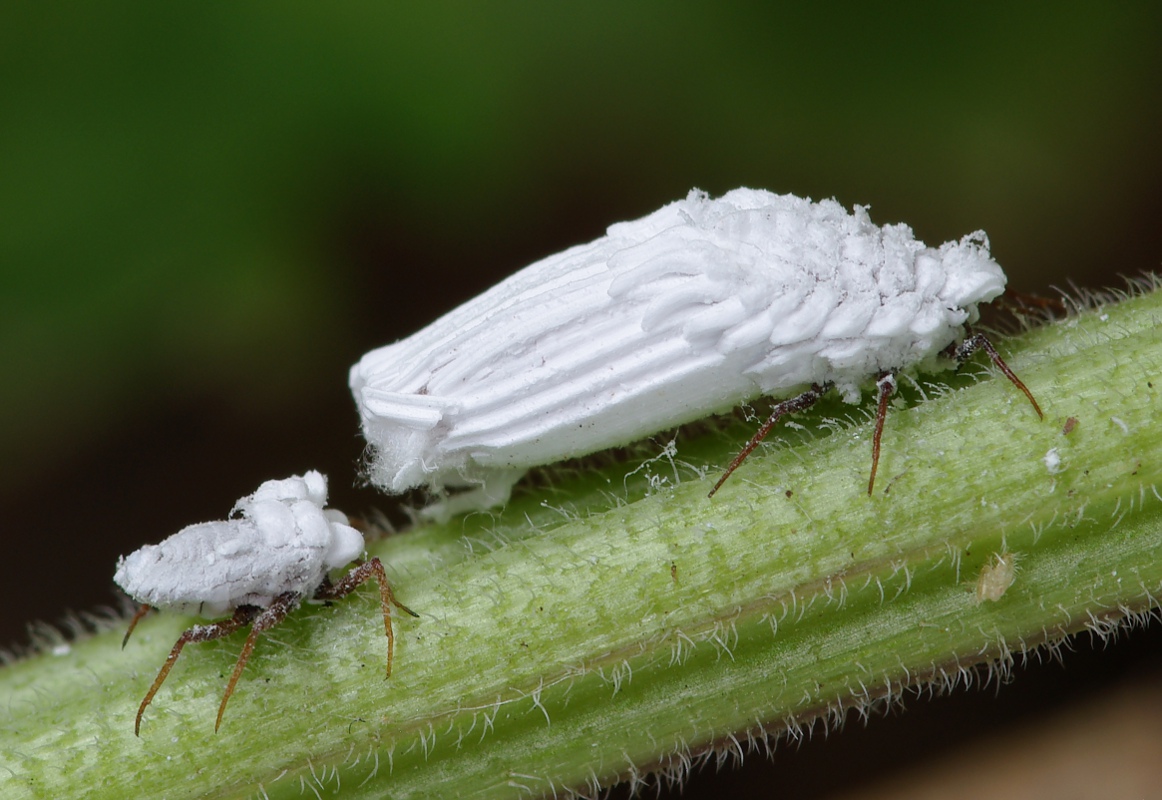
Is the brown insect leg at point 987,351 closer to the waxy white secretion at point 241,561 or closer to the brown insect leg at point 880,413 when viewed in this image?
the brown insect leg at point 880,413

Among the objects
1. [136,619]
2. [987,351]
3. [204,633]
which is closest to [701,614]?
[987,351]

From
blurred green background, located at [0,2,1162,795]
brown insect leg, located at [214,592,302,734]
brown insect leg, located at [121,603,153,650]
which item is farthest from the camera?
blurred green background, located at [0,2,1162,795]

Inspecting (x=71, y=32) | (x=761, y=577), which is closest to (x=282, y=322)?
(x=71, y=32)

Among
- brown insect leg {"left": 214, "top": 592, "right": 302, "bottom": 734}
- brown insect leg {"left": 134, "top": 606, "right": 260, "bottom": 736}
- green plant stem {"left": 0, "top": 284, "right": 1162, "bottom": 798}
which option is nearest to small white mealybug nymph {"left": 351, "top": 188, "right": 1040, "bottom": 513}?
green plant stem {"left": 0, "top": 284, "right": 1162, "bottom": 798}

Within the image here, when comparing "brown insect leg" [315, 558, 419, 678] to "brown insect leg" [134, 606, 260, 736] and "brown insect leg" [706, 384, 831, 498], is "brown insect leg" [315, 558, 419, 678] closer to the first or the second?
"brown insect leg" [134, 606, 260, 736]

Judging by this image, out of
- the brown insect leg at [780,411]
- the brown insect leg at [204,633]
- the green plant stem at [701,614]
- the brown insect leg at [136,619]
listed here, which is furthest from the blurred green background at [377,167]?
the brown insect leg at [780,411]

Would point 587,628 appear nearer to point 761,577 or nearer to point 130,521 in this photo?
point 761,577

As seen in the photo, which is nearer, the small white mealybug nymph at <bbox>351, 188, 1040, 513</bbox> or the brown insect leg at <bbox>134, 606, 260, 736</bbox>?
the small white mealybug nymph at <bbox>351, 188, 1040, 513</bbox>

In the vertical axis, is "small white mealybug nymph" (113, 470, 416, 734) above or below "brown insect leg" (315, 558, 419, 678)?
above

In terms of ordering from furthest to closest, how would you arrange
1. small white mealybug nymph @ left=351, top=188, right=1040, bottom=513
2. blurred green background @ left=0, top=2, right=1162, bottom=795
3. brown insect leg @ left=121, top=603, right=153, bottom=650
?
blurred green background @ left=0, top=2, right=1162, bottom=795 → brown insect leg @ left=121, top=603, right=153, bottom=650 → small white mealybug nymph @ left=351, top=188, right=1040, bottom=513
